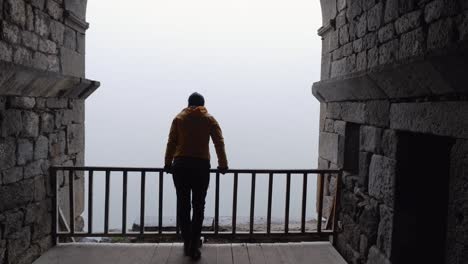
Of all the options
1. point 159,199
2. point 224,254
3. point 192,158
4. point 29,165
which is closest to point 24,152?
point 29,165

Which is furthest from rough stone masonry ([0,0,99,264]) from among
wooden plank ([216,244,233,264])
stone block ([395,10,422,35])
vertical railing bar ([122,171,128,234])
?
stone block ([395,10,422,35])

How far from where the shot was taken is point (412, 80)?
8.18 feet

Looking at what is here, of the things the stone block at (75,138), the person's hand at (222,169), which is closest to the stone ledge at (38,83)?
the stone block at (75,138)

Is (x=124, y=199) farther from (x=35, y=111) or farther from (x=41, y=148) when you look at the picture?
(x=35, y=111)

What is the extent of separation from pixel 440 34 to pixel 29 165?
3390 mm

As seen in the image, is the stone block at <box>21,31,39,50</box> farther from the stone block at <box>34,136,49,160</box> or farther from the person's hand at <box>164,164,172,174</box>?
the person's hand at <box>164,164,172,174</box>

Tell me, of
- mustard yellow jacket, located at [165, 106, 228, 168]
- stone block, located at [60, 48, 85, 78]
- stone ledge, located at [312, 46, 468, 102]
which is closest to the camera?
stone ledge, located at [312, 46, 468, 102]

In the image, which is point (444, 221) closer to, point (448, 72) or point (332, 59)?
point (448, 72)

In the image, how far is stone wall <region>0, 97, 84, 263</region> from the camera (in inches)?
125

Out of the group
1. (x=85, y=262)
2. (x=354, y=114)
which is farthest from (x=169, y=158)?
(x=354, y=114)

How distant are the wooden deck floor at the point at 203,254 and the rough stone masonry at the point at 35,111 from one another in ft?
0.98

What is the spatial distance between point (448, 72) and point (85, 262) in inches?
129

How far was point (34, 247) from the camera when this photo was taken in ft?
12.0

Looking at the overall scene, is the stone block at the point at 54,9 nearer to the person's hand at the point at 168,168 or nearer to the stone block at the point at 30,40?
the stone block at the point at 30,40
